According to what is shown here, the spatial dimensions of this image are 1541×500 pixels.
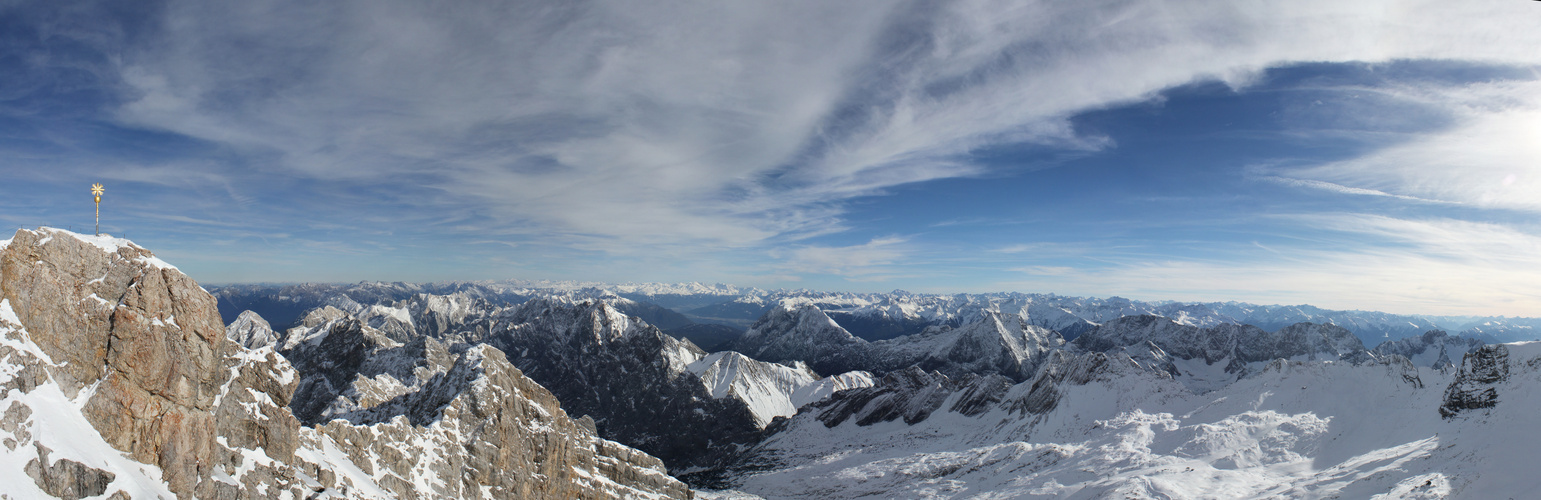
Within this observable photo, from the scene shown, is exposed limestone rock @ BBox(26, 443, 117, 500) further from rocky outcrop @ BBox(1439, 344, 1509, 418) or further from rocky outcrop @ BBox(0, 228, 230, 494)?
rocky outcrop @ BBox(1439, 344, 1509, 418)

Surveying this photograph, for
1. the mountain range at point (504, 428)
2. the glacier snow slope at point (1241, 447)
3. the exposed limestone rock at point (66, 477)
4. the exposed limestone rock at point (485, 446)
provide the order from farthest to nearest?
the glacier snow slope at point (1241, 447)
the exposed limestone rock at point (485, 446)
the mountain range at point (504, 428)
the exposed limestone rock at point (66, 477)

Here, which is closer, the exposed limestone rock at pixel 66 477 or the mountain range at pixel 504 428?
the exposed limestone rock at pixel 66 477

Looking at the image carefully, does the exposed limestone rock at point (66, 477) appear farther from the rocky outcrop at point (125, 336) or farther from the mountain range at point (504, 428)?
the rocky outcrop at point (125, 336)

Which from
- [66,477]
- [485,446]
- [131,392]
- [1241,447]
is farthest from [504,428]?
[1241,447]

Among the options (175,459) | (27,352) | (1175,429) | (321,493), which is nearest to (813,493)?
(1175,429)

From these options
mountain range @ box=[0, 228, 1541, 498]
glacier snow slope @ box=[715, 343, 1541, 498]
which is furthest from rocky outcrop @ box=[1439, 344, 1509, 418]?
glacier snow slope @ box=[715, 343, 1541, 498]

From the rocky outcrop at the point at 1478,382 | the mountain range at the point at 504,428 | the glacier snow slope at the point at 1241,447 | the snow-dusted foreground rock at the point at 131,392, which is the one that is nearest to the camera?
the snow-dusted foreground rock at the point at 131,392

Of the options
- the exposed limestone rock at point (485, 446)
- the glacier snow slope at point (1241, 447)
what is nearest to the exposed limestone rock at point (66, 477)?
the exposed limestone rock at point (485, 446)

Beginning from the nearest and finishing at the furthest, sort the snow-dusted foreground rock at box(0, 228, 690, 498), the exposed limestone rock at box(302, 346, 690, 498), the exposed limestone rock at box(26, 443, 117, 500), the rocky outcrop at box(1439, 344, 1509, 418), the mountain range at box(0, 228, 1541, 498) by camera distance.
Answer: the exposed limestone rock at box(26, 443, 117, 500)
the snow-dusted foreground rock at box(0, 228, 690, 498)
the mountain range at box(0, 228, 1541, 498)
the exposed limestone rock at box(302, 346, 690, 498)
the rocky outcrop at box(1439, 344, 1509, 418)

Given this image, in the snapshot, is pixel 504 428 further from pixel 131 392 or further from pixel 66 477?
pixel 66 477

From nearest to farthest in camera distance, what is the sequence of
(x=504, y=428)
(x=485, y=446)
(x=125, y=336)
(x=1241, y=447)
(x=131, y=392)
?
(x=131, y=392), (x=125, y=336), (x=485, y=446), (x=504, y=428), (x=1241, y=447)
